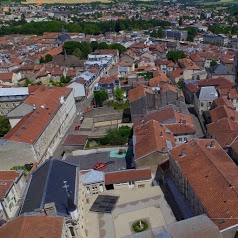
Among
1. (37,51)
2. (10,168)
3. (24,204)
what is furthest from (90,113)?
(37,51)

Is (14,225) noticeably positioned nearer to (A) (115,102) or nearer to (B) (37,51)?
(A) (115,102)

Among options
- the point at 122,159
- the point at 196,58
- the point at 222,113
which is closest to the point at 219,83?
the point at 222,113

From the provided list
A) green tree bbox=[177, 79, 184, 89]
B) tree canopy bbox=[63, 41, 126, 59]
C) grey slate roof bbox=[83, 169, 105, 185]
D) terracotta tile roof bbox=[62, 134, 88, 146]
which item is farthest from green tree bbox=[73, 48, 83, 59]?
grey slate roof bbox=[83, 169, 105, 185]

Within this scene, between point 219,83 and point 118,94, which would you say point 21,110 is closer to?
point 118,94

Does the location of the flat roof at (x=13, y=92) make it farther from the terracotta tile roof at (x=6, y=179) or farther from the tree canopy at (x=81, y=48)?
the tree canopy at (x=81, y=48)

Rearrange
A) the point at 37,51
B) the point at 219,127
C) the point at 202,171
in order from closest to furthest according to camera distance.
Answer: the point at 202,171, the point at 219,127, the point at 37,51

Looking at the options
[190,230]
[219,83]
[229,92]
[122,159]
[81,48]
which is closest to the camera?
[190,230]
